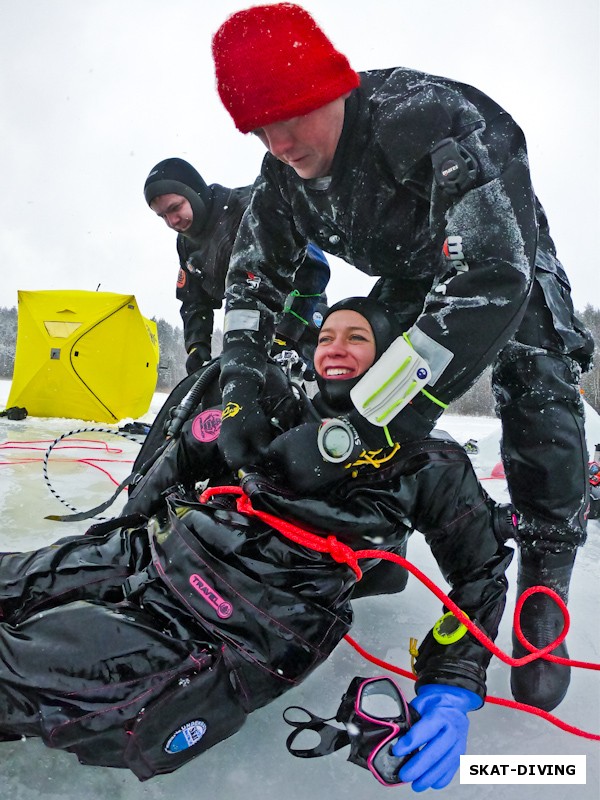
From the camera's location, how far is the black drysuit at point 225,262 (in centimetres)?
271

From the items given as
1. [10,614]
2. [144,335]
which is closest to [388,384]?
[10,614]

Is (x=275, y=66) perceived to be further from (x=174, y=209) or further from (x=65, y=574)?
(x=174, y=209)

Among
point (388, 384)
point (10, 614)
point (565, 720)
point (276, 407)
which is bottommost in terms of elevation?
point (565, 720)

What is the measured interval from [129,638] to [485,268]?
35.9 inches

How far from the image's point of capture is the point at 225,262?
2.71 meters

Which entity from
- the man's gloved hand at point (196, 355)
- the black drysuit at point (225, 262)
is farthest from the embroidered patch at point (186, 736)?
the man's gloved hand at point (196, 355)

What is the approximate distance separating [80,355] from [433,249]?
5.05 m

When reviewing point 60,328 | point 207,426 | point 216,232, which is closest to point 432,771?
point 207,426

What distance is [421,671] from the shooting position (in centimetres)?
103

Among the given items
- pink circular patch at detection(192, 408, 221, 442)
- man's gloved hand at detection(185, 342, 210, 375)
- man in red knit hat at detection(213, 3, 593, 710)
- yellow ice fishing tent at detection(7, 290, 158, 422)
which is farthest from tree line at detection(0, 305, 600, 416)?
man in red knit hat at detection(213, 3, 593, 710)

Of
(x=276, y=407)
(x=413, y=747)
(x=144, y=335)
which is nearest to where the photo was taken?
(x=413, y=747)

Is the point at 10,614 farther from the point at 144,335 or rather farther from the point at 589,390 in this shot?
the point at 589,390

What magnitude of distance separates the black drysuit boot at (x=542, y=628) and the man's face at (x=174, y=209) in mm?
2325

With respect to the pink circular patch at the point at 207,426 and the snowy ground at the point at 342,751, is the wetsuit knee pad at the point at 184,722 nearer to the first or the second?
the snowy ground at the point at 342,751
